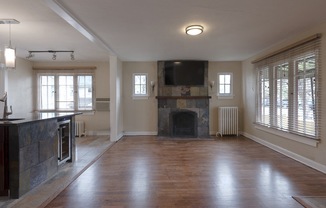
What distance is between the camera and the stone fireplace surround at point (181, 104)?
6.99m

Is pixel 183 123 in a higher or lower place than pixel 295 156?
higher

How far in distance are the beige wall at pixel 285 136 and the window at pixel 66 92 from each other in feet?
16.3

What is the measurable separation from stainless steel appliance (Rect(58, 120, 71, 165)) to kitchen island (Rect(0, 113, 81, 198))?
0.31m

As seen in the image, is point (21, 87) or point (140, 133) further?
point (140, 133)

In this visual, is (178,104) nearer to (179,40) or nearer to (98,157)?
(179,40)

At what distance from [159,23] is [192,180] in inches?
101

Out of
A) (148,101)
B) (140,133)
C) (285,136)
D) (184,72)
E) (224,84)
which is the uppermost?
(184,72)

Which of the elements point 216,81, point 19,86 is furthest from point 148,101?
point 19,86

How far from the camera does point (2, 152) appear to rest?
250cm

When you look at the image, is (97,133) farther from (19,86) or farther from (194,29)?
(194,29)

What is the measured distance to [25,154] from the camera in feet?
8.60

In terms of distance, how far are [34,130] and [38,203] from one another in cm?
90

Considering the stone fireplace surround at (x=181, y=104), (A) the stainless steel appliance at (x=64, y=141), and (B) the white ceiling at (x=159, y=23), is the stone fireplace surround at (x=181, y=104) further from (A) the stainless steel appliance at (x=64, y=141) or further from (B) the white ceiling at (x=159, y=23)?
(A) the stainless steel appliance at (x=64, y=141)

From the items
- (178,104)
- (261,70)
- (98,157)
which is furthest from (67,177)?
(261,70)
